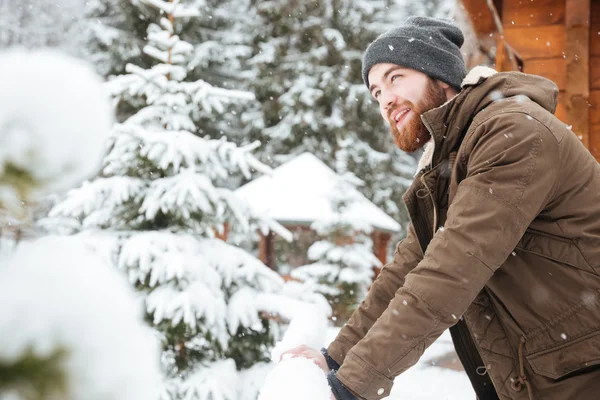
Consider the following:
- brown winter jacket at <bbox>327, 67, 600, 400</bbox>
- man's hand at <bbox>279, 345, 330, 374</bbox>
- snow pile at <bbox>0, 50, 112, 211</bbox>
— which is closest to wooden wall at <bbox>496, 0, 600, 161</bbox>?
brown winter jacket at <bbox>327, 67, 600, 400</bbox>

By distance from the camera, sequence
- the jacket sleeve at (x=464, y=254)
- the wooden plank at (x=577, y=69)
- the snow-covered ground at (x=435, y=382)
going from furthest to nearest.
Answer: the wooden plank at (x=577, y=69)
the snow-covered ground at (x=435, y=382)
the jacket sleeve at (x=464, y=254)

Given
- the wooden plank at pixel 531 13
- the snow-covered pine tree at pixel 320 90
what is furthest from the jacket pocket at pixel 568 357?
the snow-covered pine tree at pixel 320 90

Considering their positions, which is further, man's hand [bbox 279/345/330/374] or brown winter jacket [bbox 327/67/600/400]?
man's hand [bbox 279/345/330/374]

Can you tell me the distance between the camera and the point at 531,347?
148 cm

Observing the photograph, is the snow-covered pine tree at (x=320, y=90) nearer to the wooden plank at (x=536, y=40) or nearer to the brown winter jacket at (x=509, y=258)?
the wooden plank at (x=536, y=40)

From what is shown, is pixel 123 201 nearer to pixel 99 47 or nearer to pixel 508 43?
pixel 508 43

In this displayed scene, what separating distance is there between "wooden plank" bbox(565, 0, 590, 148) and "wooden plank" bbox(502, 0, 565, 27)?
27 centimetres

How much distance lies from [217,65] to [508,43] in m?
15.2

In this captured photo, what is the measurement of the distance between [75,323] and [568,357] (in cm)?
147

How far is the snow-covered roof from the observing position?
1169 cm

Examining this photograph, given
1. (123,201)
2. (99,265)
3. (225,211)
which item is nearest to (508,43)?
(225,211)

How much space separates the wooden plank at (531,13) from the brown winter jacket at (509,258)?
332cm

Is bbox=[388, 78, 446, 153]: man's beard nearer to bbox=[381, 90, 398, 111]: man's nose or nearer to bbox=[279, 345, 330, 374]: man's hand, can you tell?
bbox=[381, 90, 398, 111]: man's nose

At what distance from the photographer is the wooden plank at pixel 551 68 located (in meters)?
4.45
